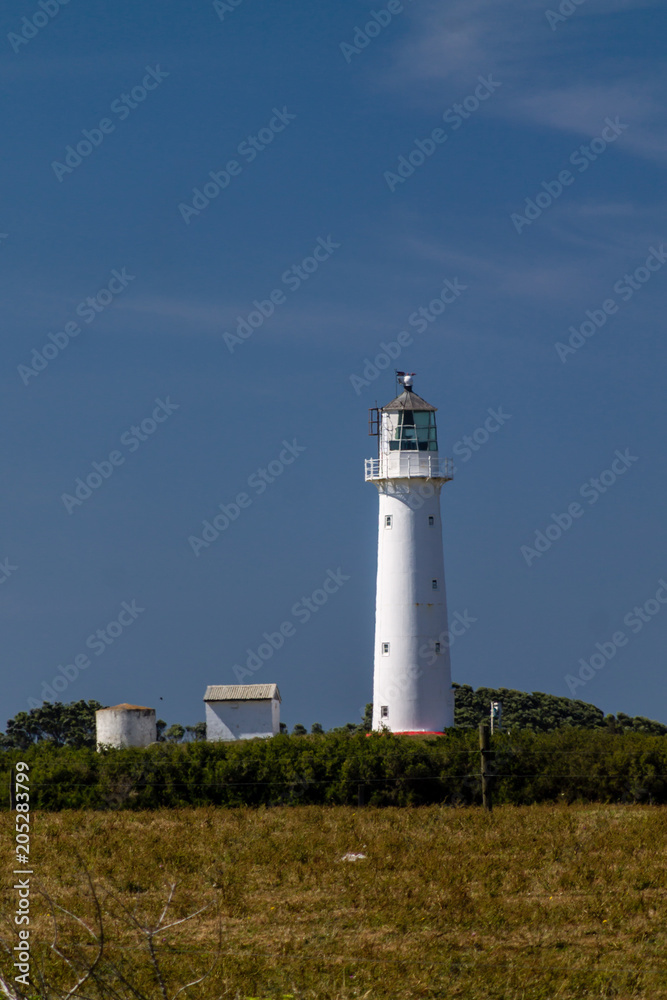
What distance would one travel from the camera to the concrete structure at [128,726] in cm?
4494

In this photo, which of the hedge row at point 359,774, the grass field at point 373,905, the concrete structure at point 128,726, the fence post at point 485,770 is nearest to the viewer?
the grass field at point 373,905

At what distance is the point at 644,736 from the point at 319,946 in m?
16.2

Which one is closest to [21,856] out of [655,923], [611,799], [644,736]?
[655,923]

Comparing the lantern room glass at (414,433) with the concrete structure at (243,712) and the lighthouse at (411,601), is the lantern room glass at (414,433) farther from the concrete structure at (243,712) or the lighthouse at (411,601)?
the concrete structure at (243,712)

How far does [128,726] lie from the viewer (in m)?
45.1

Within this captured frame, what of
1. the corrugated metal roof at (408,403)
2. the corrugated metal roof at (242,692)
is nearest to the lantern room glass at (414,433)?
the corrugated metal roof at (408,403)

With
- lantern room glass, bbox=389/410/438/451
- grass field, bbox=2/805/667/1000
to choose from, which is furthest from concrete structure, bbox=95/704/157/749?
grass field, bbox=2/805/667/1000

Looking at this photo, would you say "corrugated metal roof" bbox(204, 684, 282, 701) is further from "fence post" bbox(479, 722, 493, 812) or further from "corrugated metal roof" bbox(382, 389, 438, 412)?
"fence post" bbox(479, 722, 493, 812)

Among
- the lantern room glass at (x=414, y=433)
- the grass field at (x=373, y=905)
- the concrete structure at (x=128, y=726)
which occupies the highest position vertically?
the lantern room glass at (x=414, y=433)

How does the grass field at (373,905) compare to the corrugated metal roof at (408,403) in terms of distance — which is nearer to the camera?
the grass field at (373,905)

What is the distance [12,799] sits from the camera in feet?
84.7

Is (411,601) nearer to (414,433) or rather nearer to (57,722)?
(414,433)

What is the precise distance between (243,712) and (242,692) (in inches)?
31.8

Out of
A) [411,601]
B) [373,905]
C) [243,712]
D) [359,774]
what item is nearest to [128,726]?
[243,712]
